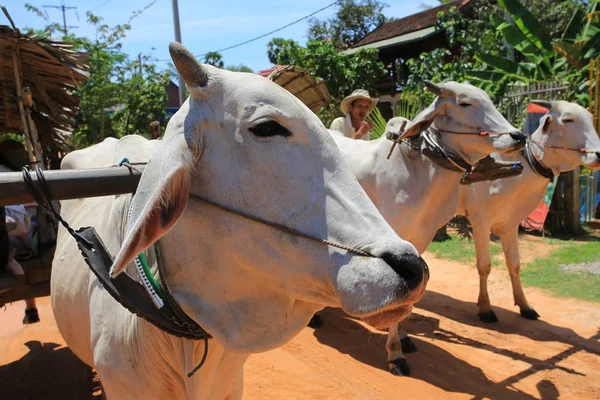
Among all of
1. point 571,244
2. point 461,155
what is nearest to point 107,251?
point 461,155

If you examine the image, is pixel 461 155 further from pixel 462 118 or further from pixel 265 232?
pixel 265 232

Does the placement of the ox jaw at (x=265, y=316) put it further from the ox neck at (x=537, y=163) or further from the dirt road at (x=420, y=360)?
the ox neck at (x=537, y=163)

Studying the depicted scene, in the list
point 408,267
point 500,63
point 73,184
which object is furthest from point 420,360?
point 500,63

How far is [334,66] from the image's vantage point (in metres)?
14.5

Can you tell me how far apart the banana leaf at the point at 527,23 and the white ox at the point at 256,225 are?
1205 cm

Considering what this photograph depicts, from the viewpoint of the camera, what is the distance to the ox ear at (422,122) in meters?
4.20

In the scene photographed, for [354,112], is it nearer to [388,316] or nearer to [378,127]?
[378,127]

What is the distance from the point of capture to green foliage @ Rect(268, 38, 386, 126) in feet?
46.7

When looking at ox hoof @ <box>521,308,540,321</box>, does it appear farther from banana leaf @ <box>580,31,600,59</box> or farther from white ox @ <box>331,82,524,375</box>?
banana leaf @ <box>580,31,600,59</box>

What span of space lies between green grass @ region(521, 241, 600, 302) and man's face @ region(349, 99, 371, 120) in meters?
3.29

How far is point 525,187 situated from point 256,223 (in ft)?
16.5

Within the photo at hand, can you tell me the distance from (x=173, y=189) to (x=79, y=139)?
17.7 meters

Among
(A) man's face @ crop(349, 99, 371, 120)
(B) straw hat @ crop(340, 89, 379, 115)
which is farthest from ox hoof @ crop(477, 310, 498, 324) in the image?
(B) straw hat @ crop(340, 89, 379, 115)

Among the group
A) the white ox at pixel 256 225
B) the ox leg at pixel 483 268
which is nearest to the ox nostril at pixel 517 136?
the ox leg at pixel 483 268
